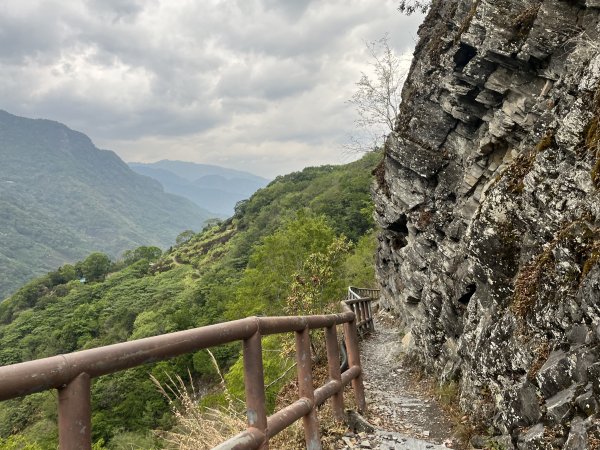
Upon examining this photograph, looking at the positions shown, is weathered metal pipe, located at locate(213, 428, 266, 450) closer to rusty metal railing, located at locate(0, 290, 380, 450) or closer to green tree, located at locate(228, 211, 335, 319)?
rusty metal railing, located at locate(0, 290, 380, 450)

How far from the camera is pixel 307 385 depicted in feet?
12.9

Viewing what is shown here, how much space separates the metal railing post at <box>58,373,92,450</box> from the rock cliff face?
3974 millimetres

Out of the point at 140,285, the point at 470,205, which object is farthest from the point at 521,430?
the point at 140,285

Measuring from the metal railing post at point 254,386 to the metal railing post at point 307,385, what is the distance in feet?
3.11

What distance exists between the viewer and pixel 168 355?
92.3 inches

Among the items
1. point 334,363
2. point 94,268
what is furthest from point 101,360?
point 94,268

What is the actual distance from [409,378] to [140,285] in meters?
92.6

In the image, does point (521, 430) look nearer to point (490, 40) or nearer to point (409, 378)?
point (409, 378)

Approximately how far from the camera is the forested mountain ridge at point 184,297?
27188mm

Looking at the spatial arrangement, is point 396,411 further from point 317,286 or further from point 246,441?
point 317,286

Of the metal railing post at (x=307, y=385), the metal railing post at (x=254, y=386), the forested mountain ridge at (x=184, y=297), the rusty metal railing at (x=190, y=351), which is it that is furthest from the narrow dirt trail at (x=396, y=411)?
the forested mountain ridge at (x=184, y=297)

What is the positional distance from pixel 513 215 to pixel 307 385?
15.6 ft

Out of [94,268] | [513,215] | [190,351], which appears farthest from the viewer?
[94,268]

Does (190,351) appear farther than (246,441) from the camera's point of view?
No
